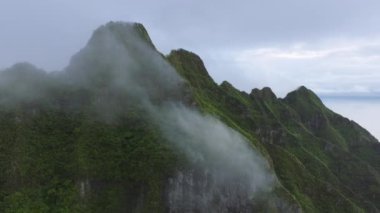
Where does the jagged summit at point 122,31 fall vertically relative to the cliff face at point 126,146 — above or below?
above

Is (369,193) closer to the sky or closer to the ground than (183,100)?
closer to the ground

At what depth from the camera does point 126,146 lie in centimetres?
13950

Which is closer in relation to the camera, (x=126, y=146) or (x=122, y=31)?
(x=126, y=146)

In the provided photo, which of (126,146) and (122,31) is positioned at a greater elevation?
(122,31)

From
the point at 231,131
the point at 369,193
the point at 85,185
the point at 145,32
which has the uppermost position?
the point at 145,32

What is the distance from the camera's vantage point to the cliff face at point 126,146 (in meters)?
132

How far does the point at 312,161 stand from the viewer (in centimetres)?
19200

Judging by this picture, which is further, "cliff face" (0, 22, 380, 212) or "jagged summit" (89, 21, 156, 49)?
"jagged summit" (89, 21, 156, 49)

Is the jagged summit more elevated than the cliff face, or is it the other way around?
the jagged summit

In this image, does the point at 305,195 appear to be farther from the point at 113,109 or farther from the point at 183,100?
the point at 113,109

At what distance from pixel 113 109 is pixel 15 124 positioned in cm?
2509

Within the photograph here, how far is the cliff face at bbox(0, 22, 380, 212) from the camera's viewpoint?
132125 mm

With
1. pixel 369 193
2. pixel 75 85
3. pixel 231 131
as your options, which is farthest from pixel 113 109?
pixel 369 193

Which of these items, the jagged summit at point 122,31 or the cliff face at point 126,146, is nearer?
the cliff face at point 126,146
